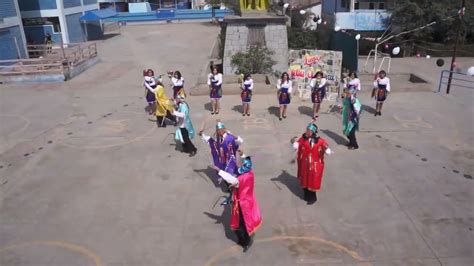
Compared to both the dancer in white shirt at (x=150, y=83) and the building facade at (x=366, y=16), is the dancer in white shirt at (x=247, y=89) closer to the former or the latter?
the dancer in white shirt at (x=150, y=83)

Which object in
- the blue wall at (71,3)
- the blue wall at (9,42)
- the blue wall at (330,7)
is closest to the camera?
the blue wall at (9,42)

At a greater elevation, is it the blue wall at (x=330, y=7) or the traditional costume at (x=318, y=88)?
the blue wall at (x=330, y=7)

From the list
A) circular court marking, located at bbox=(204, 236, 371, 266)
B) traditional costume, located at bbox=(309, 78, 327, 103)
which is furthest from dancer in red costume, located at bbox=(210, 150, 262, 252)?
traditional costume, located at bbox=(309, 78, 327, 103)

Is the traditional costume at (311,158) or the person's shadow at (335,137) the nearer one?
the traditional costume at (311,158)

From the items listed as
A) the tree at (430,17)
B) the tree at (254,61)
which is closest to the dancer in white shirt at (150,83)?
the tree at (254,61)

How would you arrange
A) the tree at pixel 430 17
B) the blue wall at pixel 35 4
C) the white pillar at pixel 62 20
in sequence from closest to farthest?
the tree at pixel 430 17, the blue wall at pixel 35 4, the white pillar at pixel 62 20

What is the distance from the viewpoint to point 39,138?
11.3m

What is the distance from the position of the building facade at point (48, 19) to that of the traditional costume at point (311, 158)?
26437mm

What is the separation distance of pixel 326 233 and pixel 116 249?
11.4 ft

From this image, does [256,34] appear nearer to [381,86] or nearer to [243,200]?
[381,86]

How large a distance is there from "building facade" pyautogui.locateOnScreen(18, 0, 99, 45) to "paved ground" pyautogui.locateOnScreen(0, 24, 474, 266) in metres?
18.8

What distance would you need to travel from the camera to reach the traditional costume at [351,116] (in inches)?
372

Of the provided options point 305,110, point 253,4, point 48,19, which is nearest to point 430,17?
point 253,4

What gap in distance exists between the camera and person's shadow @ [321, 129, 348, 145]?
10445 millimetres
